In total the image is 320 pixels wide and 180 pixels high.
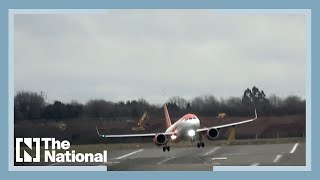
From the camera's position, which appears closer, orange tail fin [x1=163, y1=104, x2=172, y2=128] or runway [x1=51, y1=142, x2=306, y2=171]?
runway [x1=51, y1=142, x2=306, y2=171]

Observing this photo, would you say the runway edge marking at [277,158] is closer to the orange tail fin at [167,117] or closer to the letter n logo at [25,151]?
the orange tail fin at [167,117]

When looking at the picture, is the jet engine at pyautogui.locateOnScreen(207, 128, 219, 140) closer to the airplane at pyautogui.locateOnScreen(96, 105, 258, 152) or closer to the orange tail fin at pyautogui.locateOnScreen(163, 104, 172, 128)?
the airplane at pyautogui.locateOnScreen(96, 105, 258, 152)

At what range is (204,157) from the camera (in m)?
26.1

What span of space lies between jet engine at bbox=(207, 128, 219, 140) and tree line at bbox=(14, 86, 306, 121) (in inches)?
16.2

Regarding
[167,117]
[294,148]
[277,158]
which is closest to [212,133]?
[167,117]

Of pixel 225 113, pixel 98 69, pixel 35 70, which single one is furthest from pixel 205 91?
pixel 35 70

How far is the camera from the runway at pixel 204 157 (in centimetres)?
2577

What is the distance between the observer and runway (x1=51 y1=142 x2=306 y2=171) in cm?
2577

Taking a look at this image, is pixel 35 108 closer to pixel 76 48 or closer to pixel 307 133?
pixel 76 48

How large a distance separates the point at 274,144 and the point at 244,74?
81.2 inches

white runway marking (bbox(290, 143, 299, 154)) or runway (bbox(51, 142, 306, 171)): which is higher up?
white runway marking (bbox(290, 143, 299, 154))

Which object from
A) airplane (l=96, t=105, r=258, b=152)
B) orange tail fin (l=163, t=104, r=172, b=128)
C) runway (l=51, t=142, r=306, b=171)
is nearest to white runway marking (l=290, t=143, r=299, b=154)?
runway (l=51, t=142, r=306, b=171)

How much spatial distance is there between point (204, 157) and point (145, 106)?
200 cm

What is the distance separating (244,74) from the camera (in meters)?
25.8
